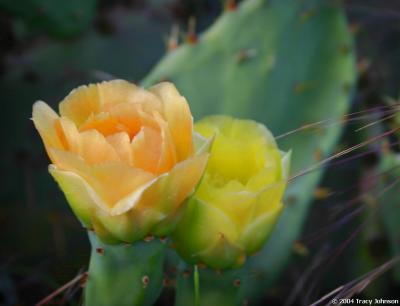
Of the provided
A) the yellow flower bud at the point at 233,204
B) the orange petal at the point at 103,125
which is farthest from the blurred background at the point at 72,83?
the orange petal at the point at 103,125

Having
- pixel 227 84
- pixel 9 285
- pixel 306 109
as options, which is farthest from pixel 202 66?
pixel 9 285

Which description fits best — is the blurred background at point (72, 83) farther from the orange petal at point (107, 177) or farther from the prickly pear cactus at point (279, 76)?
the orange petal at point (107, 177)

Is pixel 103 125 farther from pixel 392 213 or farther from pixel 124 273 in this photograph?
pixel 392 213

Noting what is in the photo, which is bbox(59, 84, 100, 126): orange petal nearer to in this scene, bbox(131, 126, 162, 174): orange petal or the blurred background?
bbox(131, 126, 162, 174): orange petal

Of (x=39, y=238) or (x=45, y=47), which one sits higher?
(x=45, y=47)

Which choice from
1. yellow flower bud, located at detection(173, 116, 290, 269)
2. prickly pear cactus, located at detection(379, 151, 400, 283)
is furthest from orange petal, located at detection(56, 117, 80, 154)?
prickly pear cactus, located at detection(379, 151, 400, 283)

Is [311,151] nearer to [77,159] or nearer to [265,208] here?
[265,208]
